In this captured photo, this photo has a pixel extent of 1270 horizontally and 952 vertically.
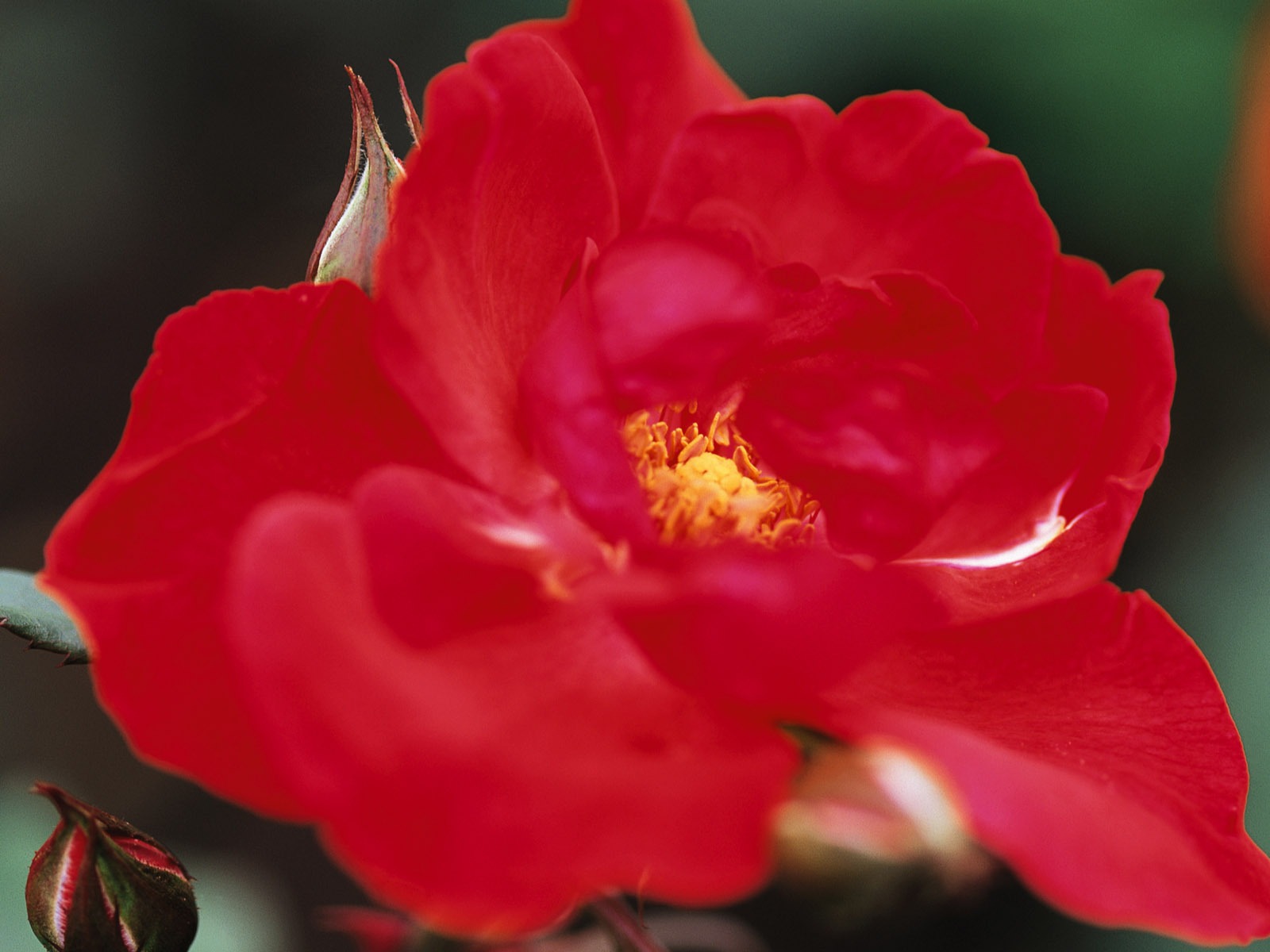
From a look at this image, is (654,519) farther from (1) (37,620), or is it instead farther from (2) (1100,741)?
(1) (37,620)

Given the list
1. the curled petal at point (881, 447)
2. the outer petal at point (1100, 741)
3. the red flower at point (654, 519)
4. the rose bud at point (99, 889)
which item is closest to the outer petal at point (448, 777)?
the red flower at point (654, 519)

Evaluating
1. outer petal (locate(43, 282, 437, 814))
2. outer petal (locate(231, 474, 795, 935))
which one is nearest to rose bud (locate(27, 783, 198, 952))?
outer petal (locate(43, 282, 437, 814))

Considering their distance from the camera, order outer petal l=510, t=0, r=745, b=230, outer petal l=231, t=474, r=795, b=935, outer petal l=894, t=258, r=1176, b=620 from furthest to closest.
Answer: outer petal l=510, t=0, r=745, b=230, outer petal l=894, t=258, r=1176, b=620, outer petal l=231, t=474, r=795, b=935

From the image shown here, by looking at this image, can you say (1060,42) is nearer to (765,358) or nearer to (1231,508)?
(1231,508)

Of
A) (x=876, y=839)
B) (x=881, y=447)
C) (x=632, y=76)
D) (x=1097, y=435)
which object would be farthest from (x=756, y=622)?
(x=632, y=76)

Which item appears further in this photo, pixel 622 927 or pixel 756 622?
pixel 622 927

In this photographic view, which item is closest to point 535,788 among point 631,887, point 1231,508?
point 631,887

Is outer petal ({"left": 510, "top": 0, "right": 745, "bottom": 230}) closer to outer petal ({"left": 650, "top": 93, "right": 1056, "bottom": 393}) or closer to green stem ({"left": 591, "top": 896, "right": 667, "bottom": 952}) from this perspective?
outer petal ({"left": 650, "top": 93, "right": 1056, "bottom": 393})
